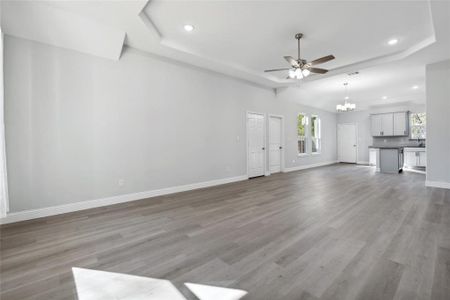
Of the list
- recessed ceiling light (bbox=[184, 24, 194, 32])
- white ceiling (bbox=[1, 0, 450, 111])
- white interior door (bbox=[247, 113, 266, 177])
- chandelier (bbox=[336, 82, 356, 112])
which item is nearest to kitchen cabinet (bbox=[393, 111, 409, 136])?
chandelier (bbox=[336, 82, 356, 112])

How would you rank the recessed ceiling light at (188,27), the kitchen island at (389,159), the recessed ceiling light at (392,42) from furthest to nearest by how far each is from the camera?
the kitchen island at (389,159)
the recessed ceiling light at (392,42)
the recessed ceiling light at (188,27)

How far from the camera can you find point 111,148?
152 inches

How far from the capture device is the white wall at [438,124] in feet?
15.9

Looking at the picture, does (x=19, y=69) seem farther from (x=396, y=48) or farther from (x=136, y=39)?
(x=396, y=48)

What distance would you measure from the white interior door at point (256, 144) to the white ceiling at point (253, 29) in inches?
70.4

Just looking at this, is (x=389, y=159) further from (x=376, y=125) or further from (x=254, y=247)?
(x=254, y=247)

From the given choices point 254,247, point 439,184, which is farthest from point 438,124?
point 254,247

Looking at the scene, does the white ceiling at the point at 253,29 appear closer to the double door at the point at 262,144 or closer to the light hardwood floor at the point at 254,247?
the double door at the point at 262,144

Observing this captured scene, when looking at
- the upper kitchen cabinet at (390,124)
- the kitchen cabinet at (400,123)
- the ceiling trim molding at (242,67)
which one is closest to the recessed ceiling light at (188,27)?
the ceiling trim molding at (242,67)

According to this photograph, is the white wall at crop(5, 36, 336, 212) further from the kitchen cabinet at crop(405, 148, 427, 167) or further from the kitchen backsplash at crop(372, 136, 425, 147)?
the kitchen backsplash at crop(372, 136, 425, 147)

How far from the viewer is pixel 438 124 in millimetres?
4957

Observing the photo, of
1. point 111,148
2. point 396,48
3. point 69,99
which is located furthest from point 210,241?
point 396,48

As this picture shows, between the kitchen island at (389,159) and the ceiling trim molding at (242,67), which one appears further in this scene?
the kitchen island at (389,159)

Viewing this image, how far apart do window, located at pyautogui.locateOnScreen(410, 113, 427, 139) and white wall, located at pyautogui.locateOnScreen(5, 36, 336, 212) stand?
356 inches
